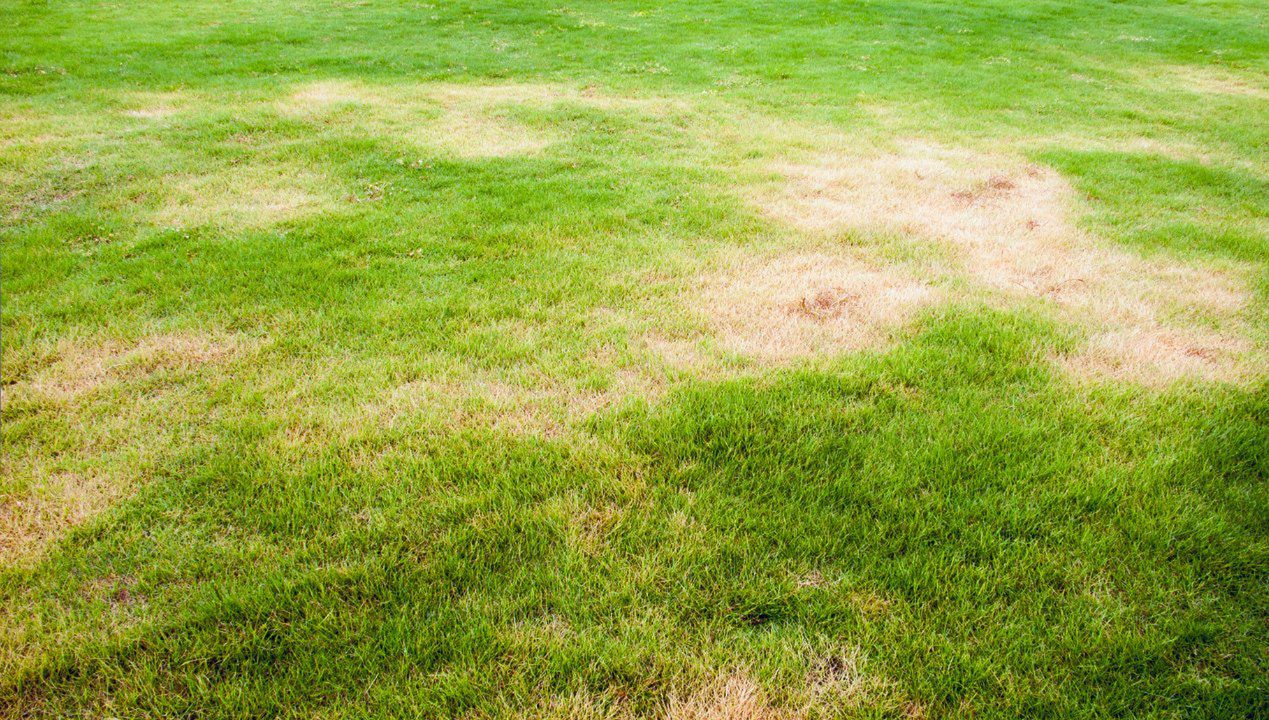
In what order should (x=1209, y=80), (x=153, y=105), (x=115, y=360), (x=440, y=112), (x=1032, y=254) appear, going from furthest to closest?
(x=1209, y=80), (x=440, y=112), (x=153, y=105), (x=1032, y=254), (x=115, y=360)

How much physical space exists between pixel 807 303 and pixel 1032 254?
3097 millimetres

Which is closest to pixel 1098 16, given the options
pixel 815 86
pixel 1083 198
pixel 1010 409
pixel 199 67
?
pixel 815 86

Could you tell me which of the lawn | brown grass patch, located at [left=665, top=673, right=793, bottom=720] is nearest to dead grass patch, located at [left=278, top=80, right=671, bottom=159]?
the lawn

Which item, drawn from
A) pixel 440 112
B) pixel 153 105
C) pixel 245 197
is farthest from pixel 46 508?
pixel 153 105

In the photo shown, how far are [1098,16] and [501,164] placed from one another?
29942 mm

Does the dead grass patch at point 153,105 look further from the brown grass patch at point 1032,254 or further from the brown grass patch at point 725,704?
the brown grass patch at point 725,704

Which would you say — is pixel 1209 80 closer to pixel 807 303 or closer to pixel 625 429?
pixel 807 303

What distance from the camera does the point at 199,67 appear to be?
1512 centimetres

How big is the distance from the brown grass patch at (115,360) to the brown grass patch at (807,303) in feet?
13.7

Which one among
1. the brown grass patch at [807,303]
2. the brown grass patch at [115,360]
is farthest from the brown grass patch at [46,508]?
the brown grass patch at [807,303]

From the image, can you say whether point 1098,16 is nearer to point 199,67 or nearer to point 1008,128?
point 1008,128

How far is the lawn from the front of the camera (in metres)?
2.75

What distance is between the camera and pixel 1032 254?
689cm

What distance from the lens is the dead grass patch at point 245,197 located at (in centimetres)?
735
